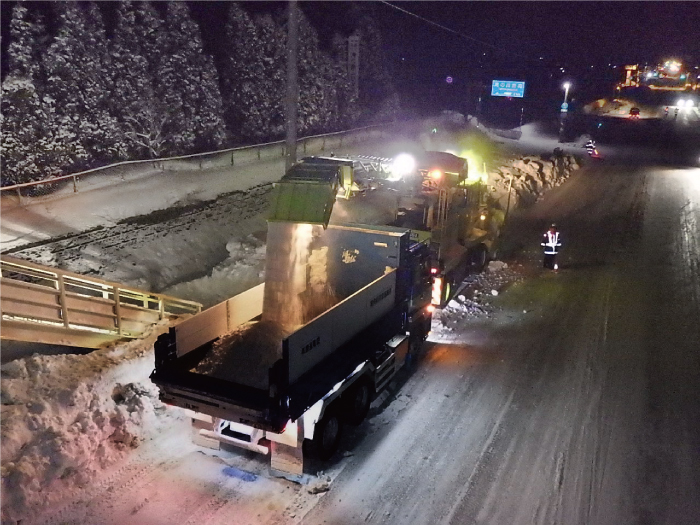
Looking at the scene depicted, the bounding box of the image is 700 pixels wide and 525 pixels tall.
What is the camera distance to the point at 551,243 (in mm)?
16484

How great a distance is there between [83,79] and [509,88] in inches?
1447

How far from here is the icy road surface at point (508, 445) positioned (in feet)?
22.0

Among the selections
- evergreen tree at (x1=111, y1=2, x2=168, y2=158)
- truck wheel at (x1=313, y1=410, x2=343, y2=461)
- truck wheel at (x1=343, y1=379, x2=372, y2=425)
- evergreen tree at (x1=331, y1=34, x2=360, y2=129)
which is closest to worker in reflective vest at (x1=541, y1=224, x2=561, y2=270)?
truck wheel at (x1=343, y1=379, x2=372, y2=425)

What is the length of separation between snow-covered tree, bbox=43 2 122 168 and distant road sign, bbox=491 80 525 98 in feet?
116

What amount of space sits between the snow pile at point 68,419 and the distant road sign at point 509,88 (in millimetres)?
44424

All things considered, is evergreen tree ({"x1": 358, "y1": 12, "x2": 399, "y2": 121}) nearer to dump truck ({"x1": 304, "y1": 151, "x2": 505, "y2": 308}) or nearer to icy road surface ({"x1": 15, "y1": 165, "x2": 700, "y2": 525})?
dump truck ({"x1": 304, "y1": 151, "x2": 505, "y2": 308})

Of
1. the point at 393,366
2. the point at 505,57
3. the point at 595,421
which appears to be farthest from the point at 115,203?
the point at 505,57

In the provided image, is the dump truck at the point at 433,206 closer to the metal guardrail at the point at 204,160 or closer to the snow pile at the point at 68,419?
the snow pile at the point at 68,419

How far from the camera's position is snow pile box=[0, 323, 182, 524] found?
21.2ft

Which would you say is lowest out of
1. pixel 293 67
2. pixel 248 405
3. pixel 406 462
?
pixel 406 462

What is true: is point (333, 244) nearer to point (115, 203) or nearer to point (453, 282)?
point (453, 282)

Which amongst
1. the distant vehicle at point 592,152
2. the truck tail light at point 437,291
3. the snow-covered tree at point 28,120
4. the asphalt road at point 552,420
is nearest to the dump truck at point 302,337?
the asphalt road at point 552,420

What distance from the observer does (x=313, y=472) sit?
733 cm

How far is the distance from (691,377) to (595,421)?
9.34 ft
